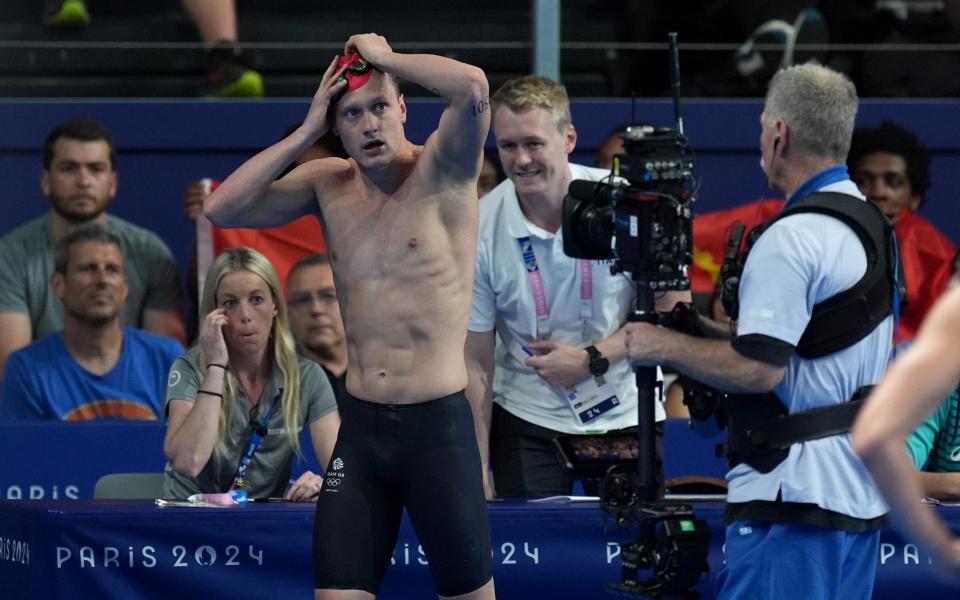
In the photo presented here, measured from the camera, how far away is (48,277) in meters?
7.24

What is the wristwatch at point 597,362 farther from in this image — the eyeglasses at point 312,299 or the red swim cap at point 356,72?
the eyeglasses at point 312,299

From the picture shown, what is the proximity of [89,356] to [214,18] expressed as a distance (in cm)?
226

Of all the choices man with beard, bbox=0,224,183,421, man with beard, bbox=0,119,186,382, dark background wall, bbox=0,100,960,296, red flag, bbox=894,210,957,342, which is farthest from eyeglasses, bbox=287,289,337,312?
red flag, bbox=894,210,957,342

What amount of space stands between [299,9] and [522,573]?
15.3 ft

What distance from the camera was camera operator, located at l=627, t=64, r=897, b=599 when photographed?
159 inches

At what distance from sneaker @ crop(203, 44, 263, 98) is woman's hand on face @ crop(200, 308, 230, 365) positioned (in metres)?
2.85

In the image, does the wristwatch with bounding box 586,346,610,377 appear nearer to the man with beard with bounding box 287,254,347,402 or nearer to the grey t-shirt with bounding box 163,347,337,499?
the grey t-shirt with bounding box 163,347,337,499

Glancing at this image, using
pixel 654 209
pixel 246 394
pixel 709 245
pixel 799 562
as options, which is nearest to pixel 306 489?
pixel 246 394

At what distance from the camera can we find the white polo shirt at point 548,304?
5609mm

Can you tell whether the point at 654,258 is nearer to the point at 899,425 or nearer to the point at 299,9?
the point at 899,425

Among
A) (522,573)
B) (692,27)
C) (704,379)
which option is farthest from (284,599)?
(692,27)

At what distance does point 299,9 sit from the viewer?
8922 millimetres

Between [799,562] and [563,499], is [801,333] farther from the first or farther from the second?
[563,499]

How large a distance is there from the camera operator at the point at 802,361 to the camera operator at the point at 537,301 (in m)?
1.32
